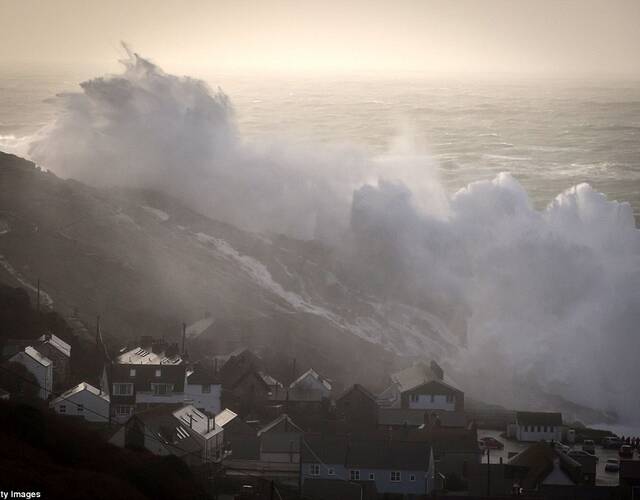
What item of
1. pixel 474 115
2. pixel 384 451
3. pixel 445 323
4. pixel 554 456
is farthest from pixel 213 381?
pixel 474 115

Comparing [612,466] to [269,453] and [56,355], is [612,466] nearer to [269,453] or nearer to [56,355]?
[269,453]

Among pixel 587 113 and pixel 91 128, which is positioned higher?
pixel 587 113

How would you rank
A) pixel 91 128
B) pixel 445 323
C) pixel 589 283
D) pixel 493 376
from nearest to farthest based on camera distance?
1. pixel 493 376
2. pixel 445 323
3. pixel 589 283
4. pixel 91 128

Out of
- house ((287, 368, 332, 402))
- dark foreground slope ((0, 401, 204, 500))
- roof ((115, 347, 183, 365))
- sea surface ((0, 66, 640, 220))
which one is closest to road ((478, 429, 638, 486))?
house ((287, 368, 332, 402))

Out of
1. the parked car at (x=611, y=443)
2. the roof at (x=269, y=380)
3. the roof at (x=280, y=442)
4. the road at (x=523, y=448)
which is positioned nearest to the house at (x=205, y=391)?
the roof at (x=269, y=380)

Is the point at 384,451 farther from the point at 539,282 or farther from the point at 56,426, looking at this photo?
the point at 539,282

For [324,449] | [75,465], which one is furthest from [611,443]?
[75,465]

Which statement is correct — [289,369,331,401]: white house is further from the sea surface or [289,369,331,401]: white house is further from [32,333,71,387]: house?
the sea surface
